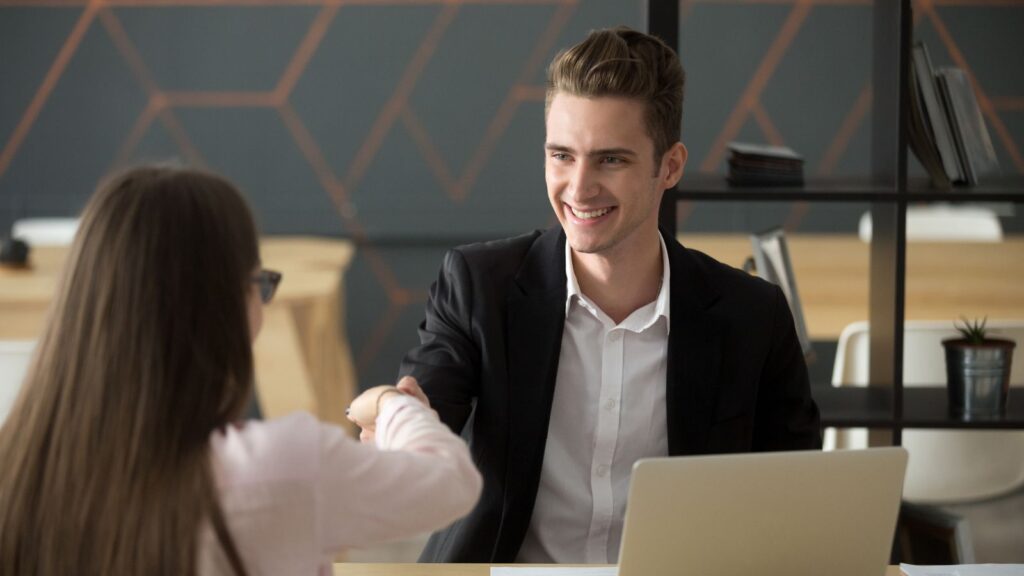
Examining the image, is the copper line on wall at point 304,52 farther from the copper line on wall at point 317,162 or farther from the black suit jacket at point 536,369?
the black suit jacket at point 536,369

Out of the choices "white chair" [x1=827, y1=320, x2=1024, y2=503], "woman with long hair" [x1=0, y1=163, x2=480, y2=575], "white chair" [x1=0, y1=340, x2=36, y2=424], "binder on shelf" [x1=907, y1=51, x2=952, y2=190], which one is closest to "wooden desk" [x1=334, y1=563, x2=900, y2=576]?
"woman with long hair" [x1=0, y1=163, x2=480, y2=575]

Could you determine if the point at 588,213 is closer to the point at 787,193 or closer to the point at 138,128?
the point at 787,193

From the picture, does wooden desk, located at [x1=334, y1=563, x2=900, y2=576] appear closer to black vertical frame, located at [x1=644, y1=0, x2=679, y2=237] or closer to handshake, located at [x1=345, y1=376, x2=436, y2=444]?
handshake, located at [x1=345, y1=376, x2=436, y2=444]

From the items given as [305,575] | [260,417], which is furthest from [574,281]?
[260,417]

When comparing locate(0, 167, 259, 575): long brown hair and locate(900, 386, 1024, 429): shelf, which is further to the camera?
locate(900, 386, 1024, 429): shelf

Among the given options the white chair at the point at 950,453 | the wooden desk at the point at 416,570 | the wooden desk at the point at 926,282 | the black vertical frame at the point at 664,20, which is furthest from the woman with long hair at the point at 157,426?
the wooden desk at the point at 926,282

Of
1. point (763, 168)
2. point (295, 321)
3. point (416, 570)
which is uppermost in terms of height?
point (763, 168)

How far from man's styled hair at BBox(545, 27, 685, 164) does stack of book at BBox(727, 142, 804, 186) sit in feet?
1.47

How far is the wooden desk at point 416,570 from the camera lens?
1.61 meters

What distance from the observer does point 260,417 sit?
179 inches

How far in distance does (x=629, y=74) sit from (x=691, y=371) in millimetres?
440

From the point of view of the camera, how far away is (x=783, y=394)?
1.96m

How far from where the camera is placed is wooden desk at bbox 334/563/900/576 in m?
1.61

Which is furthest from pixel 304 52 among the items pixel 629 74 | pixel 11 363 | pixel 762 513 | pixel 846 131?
pixel 762 513
